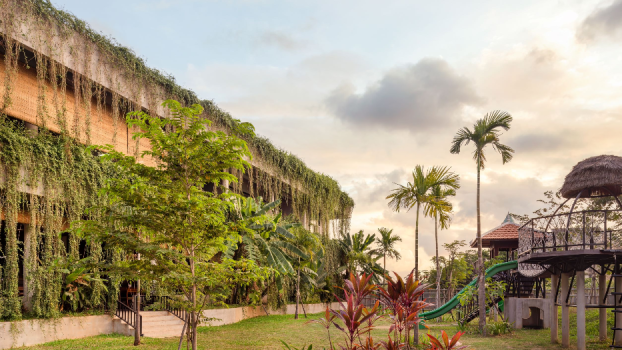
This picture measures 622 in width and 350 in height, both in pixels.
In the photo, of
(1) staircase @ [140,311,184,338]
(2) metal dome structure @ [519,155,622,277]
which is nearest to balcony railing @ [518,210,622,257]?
(2) metal dome structure @ [519,155,622,277]

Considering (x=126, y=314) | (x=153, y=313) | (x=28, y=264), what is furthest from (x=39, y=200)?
(x=153, y=313)

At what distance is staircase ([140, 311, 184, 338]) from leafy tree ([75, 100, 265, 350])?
28.4 feet

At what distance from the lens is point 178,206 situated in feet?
26.4

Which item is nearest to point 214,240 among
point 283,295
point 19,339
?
point 19,339

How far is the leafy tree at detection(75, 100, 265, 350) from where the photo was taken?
26.9 ft

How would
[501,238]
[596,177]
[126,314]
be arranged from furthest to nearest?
[501,238] < [126,314] < [596,177]

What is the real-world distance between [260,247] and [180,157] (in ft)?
46.0

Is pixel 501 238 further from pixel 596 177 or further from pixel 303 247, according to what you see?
pixel 303 247

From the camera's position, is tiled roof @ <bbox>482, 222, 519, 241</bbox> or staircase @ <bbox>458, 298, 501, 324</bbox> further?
tiled roof @ <bbox>482, 222, 519, 241</bbox>

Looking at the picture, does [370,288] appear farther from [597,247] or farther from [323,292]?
[323,292]

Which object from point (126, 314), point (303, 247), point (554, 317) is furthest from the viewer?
point (303, 247)

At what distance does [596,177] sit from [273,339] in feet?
35.5

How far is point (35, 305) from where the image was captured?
13.4 metres

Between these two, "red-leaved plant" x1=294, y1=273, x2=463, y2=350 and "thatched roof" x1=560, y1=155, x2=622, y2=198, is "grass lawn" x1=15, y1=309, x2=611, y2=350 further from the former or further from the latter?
"red-leaved plant" x1=294, y1=273, x2=463, y2=350
